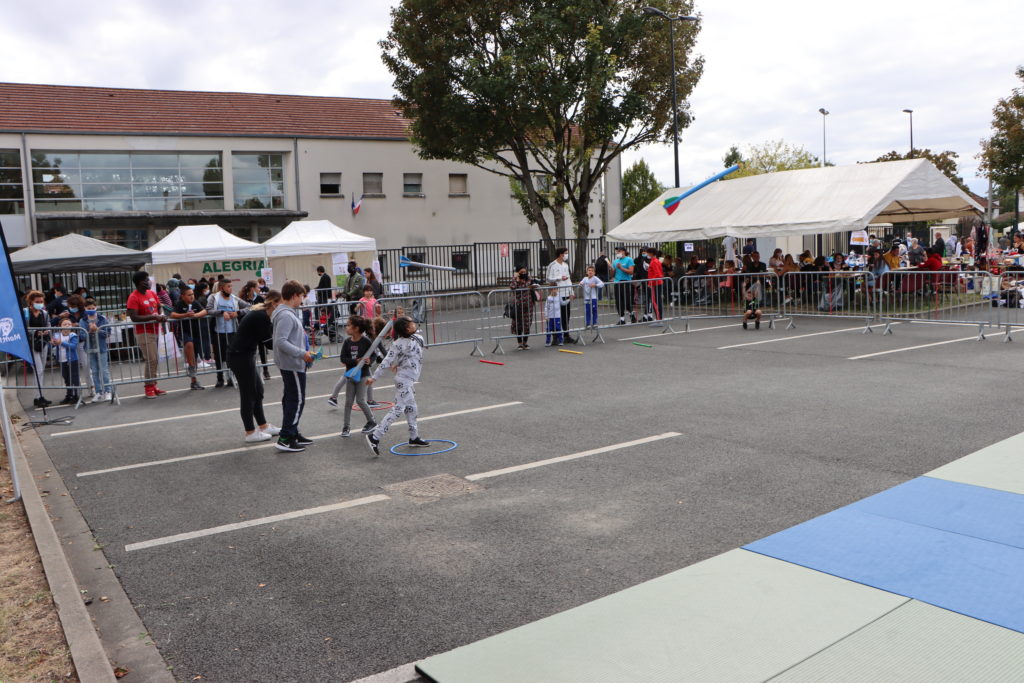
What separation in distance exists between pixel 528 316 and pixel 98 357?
779cm

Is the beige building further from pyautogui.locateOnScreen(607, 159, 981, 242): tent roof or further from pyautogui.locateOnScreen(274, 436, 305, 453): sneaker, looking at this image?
pyautogui.locateOnScreen(274, 436, 305, 453): sneaker

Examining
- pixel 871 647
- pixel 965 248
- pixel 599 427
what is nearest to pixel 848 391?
pixel 599 427

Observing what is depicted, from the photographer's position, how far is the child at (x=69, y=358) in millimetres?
12652

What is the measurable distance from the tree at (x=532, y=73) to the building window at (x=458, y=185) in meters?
6.95

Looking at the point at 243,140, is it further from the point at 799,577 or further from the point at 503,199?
the point at 799,577

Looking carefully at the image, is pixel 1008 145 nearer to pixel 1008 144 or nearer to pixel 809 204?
pixel 1008 144

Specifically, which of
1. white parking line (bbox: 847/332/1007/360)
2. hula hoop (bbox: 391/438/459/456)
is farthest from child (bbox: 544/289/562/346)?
hula hoop (bbox: 391/438/459/456)

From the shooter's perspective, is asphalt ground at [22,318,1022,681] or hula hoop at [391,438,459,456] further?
hula hoop at [391,438,459,456]

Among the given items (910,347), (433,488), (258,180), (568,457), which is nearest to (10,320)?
(433,488)

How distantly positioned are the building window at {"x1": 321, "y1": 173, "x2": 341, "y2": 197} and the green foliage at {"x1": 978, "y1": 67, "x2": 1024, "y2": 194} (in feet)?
96.3

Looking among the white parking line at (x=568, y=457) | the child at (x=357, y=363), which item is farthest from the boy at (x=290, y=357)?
the white parking line at (x=568, y=457)

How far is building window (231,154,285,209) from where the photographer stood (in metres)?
34.9

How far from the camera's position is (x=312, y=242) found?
2303 cm

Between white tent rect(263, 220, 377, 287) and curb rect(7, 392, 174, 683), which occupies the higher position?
white tent rect(263, 220, 377, 287)
